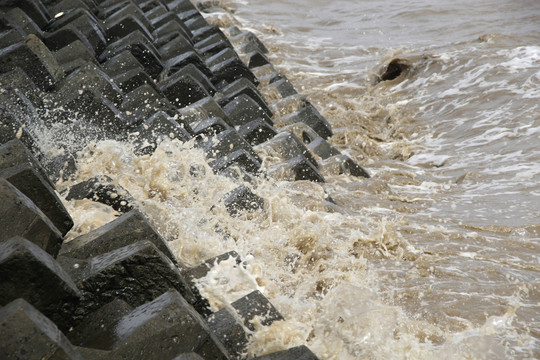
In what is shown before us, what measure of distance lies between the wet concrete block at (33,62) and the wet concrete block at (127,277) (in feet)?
11.0

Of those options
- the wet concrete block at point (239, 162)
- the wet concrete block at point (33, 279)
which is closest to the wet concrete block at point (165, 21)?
the wet concrete block at point (239, 162)

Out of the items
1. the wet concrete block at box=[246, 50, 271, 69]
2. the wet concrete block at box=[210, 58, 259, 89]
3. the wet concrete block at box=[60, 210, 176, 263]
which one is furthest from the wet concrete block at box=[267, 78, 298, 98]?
the wet concrete block at box=[60, 210, 176, 263]

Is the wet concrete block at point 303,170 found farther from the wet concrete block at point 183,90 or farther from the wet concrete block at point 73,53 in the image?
the wet concrete block at point 73,53

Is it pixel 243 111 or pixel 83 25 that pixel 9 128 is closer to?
pixel 243 111

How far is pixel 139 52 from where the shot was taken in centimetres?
769

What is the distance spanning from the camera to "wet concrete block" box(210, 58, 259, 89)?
862cm

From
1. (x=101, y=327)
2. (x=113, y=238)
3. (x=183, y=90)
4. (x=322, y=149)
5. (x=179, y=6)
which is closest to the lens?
(x=101, y=327)

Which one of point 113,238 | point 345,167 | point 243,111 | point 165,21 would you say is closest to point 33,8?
point 243,111

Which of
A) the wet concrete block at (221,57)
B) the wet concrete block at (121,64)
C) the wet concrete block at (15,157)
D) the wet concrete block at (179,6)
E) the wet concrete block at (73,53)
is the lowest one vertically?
the wet concrete block at (221,57)

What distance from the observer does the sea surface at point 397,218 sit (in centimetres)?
335

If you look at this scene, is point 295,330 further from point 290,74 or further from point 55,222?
point 290,74

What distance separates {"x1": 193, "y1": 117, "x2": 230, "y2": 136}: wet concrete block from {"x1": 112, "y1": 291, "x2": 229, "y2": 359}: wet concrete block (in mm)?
3849

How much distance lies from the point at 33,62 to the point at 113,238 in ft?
10.7

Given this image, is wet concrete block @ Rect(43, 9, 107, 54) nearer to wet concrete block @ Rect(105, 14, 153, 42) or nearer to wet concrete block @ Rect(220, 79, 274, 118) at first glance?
wet concrete block @ Rect(105, 14, 153, 42)
